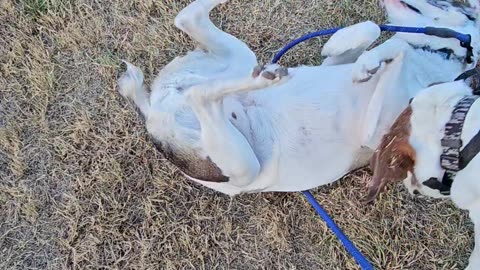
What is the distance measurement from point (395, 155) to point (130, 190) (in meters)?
1.69

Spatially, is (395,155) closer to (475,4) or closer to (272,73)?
(272,73)

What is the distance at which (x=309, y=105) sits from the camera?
294 cm

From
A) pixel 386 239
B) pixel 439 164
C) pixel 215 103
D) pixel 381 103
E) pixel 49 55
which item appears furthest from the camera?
pixel 49 55

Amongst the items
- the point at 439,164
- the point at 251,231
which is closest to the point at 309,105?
the point at 439,164

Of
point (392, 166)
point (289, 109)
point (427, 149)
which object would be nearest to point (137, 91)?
point (289, 109)

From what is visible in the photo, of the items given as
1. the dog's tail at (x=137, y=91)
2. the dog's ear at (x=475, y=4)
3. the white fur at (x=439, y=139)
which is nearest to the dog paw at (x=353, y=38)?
the dog's ear at (x=475, y=4)

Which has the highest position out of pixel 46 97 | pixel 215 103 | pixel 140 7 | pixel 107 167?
pixel 215 103

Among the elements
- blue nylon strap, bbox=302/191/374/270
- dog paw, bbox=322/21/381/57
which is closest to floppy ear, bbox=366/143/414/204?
blue nylon strap, bbox=302/191/374/270

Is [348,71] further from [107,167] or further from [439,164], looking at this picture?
[107,167]

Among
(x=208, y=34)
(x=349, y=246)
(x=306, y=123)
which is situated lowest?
(x=349, y=246)

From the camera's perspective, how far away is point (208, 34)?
3.12 metres

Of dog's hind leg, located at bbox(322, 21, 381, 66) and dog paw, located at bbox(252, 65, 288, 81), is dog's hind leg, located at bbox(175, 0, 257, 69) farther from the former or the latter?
dog paw, located at bbox(252, 65, 288, 81)

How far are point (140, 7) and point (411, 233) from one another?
1.91 metres

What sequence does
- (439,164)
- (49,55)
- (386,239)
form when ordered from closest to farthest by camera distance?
(439,164) < (386,239) < (49,55)
